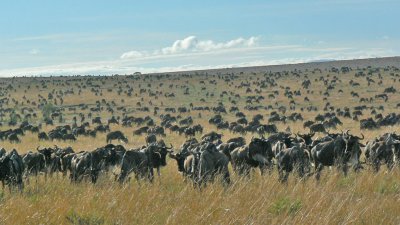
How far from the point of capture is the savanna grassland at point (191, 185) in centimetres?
806

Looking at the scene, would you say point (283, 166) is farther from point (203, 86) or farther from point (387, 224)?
point (203, 86)

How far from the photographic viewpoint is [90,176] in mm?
13883

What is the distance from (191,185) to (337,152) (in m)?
4.78

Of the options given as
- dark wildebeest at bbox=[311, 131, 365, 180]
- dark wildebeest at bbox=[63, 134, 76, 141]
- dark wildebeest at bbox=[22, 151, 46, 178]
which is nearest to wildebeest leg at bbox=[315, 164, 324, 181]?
dark wildebeest at bbox=[311, 131, 365, 180]

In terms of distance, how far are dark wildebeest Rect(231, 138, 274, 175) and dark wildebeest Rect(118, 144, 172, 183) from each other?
2442mm

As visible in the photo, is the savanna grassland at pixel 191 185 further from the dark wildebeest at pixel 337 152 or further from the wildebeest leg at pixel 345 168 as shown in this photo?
the dark wildebeest at pixel 337 152

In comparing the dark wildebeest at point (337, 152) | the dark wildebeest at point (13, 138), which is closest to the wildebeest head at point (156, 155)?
the dark wildebeest at point (337, 152)

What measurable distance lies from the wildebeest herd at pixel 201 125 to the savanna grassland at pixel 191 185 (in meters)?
0.32

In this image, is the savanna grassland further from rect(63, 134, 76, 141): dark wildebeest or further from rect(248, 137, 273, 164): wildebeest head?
rect(63, 134, 76, 141): dark wildebeest

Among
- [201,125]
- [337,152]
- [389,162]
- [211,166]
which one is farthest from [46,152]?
[201,125]

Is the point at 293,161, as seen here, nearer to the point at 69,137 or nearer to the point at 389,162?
the point at 389,162

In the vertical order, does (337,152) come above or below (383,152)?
above

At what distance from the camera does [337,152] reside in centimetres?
1427

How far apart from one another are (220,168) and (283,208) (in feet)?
13.8
